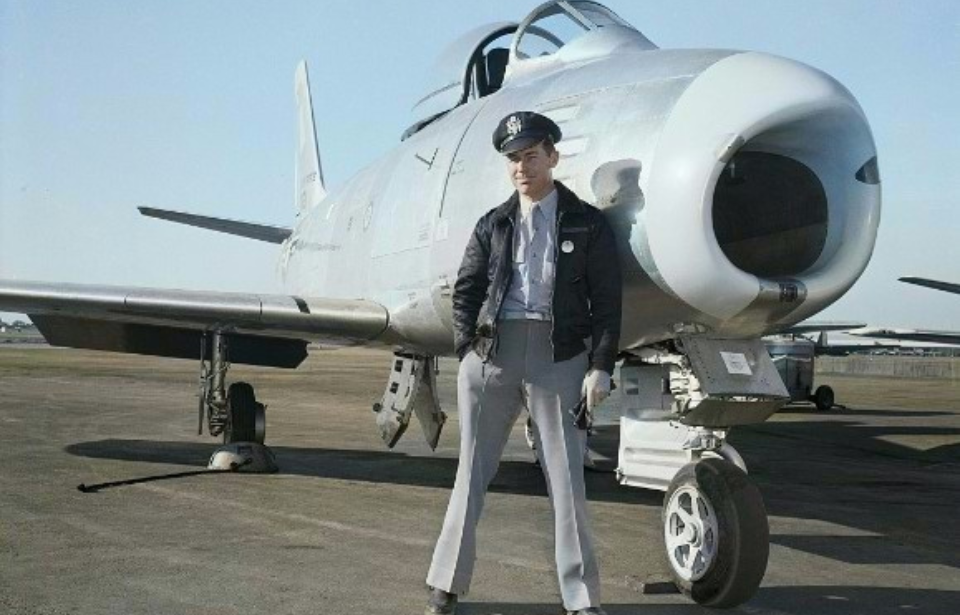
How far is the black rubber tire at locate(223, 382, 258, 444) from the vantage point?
995 cm

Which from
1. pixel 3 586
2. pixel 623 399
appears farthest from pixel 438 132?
pixel 3 586

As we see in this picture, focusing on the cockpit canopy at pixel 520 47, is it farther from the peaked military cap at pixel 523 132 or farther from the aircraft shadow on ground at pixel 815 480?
the aircraft shadow on ground at pixel 815 480

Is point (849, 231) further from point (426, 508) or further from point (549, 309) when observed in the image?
point (426, 508)

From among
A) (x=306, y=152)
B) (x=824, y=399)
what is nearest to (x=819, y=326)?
(x=824, y=399)

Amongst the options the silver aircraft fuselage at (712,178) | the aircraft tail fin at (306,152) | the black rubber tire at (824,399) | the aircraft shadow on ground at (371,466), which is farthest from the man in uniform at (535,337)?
the black rubber tire at (824,399)

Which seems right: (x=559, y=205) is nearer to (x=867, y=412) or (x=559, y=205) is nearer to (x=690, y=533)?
(x=690, y=533)

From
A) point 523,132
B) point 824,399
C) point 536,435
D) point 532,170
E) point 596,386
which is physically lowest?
point 824,399

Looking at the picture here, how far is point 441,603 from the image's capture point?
4301 mm

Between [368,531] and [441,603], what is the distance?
7.43ft

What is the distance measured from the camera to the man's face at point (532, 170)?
4367 millimetres

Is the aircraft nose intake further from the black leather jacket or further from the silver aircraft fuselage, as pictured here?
the black leather jacket

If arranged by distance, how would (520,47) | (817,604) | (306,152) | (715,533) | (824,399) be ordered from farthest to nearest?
1. (824,399)
2. (306,152)
3. (520,47)
4. (817,604)
5. (715,533)

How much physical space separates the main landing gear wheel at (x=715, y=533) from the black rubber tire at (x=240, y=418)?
587 cm

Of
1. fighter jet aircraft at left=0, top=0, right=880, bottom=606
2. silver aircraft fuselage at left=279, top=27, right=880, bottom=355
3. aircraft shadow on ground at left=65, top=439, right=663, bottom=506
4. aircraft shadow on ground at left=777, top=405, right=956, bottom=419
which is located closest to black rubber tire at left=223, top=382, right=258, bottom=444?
aircraft shadow on ground at left=65, top=439, right=663, bottom=506
